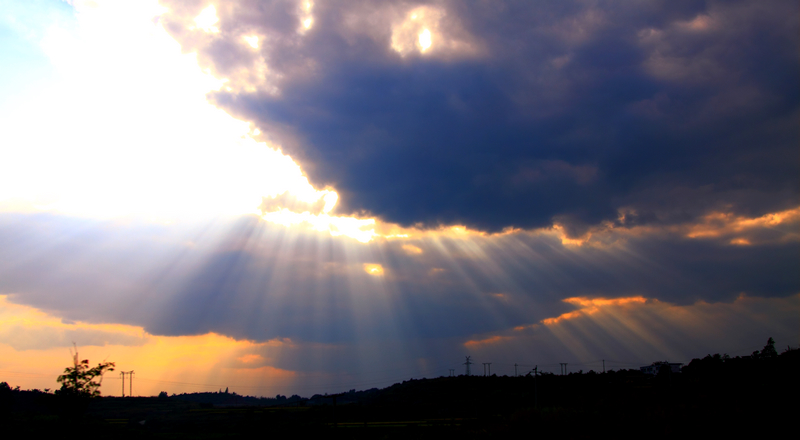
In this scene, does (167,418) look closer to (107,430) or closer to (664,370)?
(107,430)

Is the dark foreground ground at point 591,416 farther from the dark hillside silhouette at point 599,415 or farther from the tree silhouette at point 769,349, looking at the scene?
the tree silhouette at point 769,349

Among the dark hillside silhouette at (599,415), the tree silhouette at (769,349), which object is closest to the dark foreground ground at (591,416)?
the dark hillside silhouette at (599,415)

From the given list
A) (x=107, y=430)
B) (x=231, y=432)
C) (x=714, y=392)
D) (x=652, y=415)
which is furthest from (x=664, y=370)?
(x=107, y=430)

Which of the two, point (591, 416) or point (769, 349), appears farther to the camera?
point (769, 349)

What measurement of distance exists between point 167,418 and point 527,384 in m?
78.1

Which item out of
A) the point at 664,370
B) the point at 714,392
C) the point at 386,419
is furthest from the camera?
the point at 664,370

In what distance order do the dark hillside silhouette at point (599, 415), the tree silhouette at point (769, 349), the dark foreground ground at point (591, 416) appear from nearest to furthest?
the dark foreground ground at point (591, 416) → the dark hillside silhouette at point (599, 415) → the tree silhouette at point (769, 349)

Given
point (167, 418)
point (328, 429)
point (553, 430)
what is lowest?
point (167, 418)

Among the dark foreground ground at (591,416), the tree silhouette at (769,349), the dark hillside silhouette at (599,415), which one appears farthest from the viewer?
the tree silhouette at (769,349)

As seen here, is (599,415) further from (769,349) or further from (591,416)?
(769,349)

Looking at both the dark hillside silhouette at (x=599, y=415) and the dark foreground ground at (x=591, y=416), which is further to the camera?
the dark hillside silhouette at (x=599, y=415)

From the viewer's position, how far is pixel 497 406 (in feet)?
260

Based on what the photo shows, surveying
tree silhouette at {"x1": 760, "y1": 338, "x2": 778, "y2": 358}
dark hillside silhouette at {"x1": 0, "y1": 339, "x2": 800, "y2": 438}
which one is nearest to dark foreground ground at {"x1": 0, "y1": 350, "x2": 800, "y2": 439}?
dark hillside silhouette at {"x1": 0, "y1": 339, "x2": 800, "y2": 438}

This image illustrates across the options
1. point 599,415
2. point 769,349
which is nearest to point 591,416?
point 599,415
